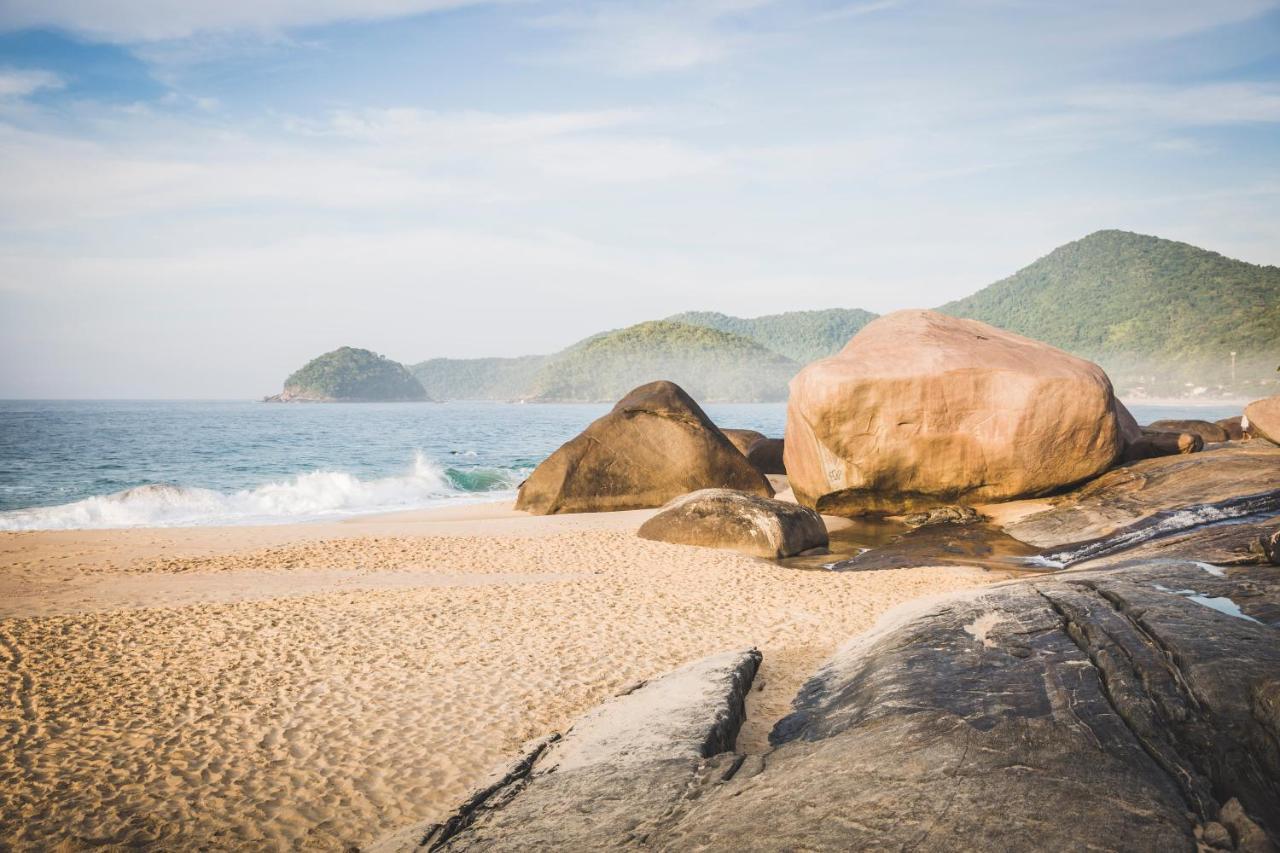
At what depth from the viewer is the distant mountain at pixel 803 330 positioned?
142875 mm

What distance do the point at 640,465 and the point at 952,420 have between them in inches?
256

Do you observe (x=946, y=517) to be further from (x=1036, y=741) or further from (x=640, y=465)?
(x=1036, y=741)

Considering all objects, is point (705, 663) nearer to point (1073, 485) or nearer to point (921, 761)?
Answer: point (921, 761)

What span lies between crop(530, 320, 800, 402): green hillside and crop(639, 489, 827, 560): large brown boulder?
4064 inches

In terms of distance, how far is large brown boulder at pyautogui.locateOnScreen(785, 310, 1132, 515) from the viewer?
11.3 m

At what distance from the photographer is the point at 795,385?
497 inches

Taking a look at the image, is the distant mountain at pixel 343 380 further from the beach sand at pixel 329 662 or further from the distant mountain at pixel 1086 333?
the beach sand at pixel 329 662

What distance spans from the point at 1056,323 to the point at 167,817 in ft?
334

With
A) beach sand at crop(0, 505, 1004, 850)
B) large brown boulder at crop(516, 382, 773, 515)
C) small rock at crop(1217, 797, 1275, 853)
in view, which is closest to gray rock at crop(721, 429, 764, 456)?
large brown boulder at crop(516, 382, 773, 515)

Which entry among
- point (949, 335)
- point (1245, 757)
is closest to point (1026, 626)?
point (1245, 757)

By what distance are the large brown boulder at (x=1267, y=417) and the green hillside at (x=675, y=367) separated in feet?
338

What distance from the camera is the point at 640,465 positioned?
1598cm

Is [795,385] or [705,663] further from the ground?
[795,385]

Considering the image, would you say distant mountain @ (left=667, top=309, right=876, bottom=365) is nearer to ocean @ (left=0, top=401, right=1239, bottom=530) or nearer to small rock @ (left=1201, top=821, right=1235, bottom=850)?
ocean @ (left=0, top=401, right=1239, bottom=530)
